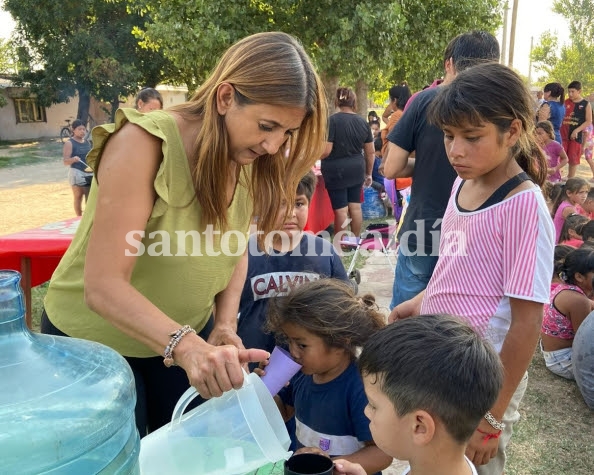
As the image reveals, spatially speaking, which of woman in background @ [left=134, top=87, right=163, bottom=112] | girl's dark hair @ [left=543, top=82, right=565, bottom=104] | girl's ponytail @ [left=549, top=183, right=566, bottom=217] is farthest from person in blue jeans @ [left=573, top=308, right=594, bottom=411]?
girl's dark hair @ [left=543, top=82, right=565, bottom=104]

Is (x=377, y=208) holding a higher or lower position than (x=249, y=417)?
lower

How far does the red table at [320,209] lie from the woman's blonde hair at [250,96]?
479cm

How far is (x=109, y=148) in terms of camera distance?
1.39 meters

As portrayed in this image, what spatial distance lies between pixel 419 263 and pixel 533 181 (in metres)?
1.13

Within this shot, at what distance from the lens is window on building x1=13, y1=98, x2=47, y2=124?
31094 mm

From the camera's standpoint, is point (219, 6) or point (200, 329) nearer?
point (200, 329)

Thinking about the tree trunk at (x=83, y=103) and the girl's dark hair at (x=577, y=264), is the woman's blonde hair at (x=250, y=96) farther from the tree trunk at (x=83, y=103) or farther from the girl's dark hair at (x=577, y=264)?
the tree trunk at (x=83, y=103)

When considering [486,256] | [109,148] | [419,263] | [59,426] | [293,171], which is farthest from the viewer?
[419,263]

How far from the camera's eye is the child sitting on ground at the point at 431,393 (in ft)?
4.19

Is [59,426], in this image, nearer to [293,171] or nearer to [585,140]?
[293,171]

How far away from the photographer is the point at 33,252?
3287 mm

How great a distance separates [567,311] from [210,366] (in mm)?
3355

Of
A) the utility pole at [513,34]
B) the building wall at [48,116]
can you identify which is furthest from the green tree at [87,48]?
the utility pole at [513,34]

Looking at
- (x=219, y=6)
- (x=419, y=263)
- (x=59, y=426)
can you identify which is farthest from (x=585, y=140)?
(x=59, y=426)
